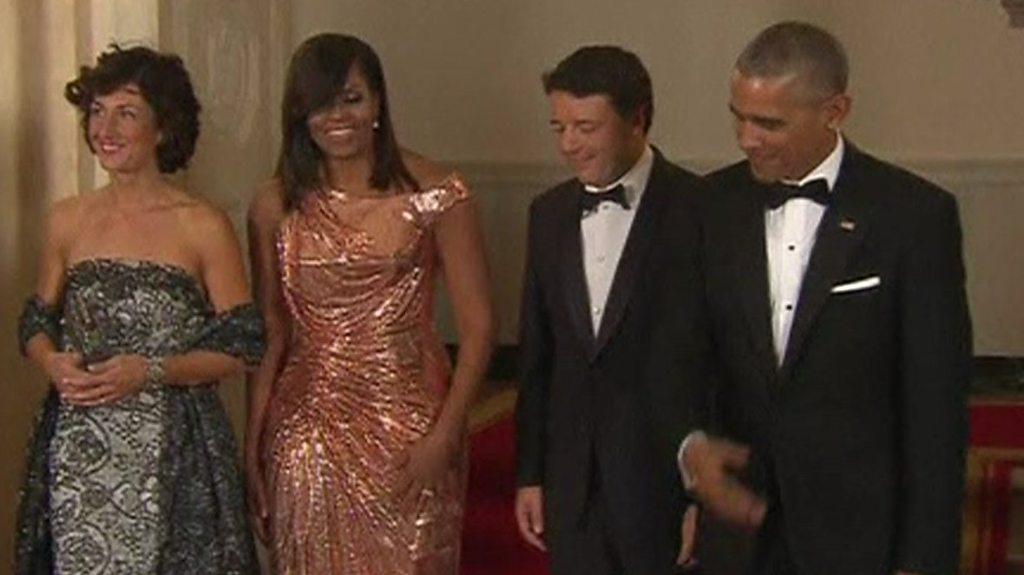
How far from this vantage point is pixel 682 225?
3.56 m

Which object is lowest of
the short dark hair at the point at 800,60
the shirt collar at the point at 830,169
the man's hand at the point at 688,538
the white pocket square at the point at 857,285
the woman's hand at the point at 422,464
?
the man's hand at the point at 688,538

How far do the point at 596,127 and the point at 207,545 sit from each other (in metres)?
1.14

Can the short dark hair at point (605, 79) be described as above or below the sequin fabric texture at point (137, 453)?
above

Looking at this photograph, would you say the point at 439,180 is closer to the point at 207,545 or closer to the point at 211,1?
the point at 207,545

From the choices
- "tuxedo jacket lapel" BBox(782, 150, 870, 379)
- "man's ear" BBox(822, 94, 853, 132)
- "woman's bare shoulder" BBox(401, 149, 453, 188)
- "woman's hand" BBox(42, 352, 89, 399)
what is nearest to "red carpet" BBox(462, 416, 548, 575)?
"woman's bare shoulder" BBox(401, 149, 453, 188)

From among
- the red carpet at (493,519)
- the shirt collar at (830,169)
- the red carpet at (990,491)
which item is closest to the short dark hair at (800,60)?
the shirt collar at (830,169)

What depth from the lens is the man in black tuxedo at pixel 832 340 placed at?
2.95m

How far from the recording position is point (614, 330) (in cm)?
353

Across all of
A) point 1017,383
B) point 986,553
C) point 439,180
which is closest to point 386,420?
point 439,180

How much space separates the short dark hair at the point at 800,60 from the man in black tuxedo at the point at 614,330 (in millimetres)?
565

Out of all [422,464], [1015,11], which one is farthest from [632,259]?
[1015,11]

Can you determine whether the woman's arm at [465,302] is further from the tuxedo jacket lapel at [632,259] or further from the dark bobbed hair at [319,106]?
the tuxedo jacket lapel at [632,259]

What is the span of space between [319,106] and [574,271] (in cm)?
62

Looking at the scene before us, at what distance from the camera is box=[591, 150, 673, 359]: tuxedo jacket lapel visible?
3.53m
